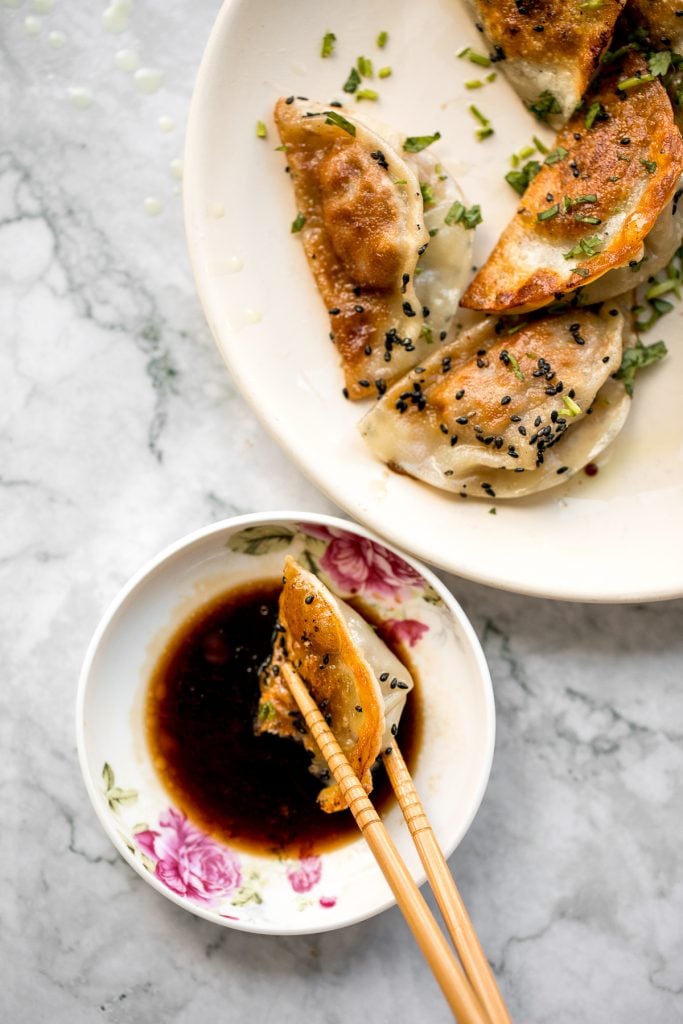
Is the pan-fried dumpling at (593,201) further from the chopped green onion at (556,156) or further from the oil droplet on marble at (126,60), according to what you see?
the oil droplet on marble at (126,60)

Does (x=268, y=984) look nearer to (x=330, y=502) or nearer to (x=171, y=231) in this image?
(x=330, y=502)

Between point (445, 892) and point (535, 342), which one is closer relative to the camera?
point (445, 892)

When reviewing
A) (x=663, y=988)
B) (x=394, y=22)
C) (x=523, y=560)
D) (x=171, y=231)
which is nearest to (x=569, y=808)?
Result: (x=663, y=988)

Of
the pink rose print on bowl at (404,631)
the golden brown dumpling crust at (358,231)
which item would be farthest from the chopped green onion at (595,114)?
the pink rose print on bowl at (404,631)

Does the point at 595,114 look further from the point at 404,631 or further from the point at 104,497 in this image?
the point at 104,497

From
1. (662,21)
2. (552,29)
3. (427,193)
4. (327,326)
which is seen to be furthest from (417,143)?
(662,21)
